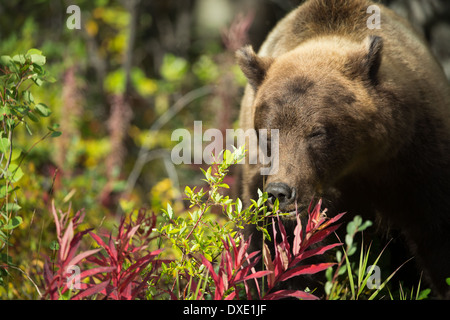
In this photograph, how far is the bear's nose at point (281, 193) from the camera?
10.1 ft

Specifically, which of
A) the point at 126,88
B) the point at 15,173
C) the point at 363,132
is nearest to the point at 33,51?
the point at 15,173

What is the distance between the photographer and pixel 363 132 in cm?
357

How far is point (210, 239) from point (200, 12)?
8.81 m

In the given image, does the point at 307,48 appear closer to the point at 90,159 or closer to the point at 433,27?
the point at 433,27

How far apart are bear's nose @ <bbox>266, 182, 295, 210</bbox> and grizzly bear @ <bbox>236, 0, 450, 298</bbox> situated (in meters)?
0.01

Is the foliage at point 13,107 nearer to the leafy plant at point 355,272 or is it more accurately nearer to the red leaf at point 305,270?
the red leaf at point 305,270

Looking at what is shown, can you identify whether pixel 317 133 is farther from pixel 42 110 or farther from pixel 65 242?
pixel 65 242

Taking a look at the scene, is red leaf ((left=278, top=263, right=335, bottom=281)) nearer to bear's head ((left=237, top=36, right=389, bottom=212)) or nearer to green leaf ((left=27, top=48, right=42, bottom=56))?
bear's head ((left=237, top=36, right=389, bottom=212))

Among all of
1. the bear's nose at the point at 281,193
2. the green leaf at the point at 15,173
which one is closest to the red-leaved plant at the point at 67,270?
the green leaf at the point at 15,173

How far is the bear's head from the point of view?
337cm

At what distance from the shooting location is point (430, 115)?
3.77 metres

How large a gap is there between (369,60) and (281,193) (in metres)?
1.11

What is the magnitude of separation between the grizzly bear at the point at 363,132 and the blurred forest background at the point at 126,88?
122 cm

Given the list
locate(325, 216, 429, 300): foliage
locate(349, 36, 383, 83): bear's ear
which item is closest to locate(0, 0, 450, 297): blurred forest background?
locate(325, 216, 429, 300): foliage
